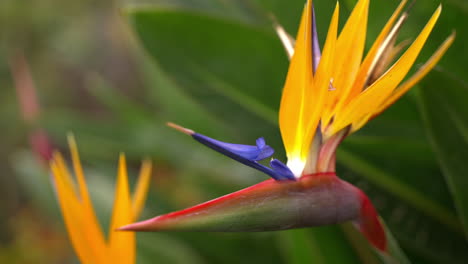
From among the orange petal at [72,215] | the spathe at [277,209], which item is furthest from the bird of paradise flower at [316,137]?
the orange petal at [72,215]

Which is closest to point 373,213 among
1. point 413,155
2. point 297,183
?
point 297,183

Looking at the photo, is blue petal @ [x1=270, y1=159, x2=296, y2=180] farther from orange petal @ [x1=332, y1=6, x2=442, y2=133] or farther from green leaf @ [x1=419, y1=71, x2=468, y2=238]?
green leaf @ [x1=419, y1=71, x2=468, y2=238]

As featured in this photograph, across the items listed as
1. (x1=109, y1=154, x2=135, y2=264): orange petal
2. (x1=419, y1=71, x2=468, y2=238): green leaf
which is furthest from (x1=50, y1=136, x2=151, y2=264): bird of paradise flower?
(x1=419, y1=71, x2=468, y2=238): green leaf

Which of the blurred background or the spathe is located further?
the blurred background

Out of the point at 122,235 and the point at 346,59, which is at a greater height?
the point at 346,59

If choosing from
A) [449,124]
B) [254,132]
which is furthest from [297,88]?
[254,132]

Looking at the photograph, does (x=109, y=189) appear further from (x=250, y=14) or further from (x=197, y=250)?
(x=250, y=14)

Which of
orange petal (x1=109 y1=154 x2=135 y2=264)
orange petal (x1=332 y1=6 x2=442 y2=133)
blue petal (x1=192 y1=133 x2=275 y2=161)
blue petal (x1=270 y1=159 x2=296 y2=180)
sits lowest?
orange petal (x1=109 y1=154 x2=135 y2=264)

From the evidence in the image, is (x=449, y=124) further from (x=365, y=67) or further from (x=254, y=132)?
(x=254, y=132)

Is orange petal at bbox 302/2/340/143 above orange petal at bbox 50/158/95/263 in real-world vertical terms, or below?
above
